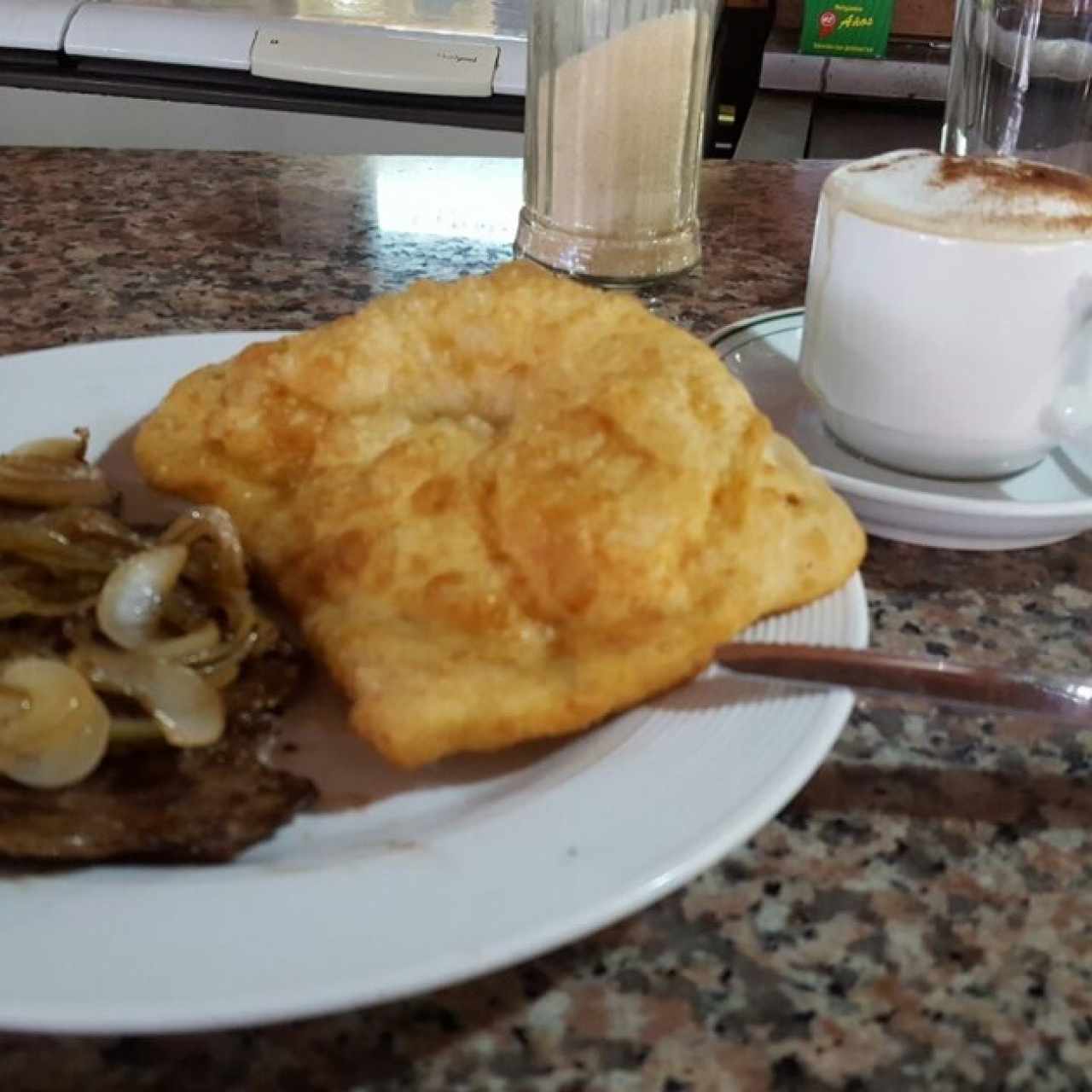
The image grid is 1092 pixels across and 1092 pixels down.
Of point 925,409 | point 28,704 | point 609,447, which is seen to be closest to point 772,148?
point 925,409

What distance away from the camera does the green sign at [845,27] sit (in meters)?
2.86

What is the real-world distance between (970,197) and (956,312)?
84 millimetres

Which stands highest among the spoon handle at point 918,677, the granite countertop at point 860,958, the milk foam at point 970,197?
the milk foam at point 970,197

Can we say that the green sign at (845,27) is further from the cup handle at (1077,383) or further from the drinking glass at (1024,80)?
the cup handle at (1077,383)

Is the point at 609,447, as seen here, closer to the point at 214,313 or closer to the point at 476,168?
the point at 214,313

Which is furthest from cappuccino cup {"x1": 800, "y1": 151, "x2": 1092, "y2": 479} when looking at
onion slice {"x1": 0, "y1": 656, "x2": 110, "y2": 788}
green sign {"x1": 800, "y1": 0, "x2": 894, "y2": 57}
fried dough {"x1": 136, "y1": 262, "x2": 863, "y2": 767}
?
green sign {"x1": 800, "y1": 0, "x2": 894, "y2": 57}

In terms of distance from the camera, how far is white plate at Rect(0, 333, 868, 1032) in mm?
400

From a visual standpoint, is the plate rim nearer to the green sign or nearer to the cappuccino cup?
the cappuccino cup

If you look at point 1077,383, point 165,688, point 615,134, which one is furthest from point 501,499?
point 615,134

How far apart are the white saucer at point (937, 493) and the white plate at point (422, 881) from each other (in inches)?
8.8

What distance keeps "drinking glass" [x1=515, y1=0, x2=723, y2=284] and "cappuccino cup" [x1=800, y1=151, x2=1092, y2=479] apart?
348mm

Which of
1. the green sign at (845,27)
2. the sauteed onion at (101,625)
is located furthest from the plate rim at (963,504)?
the green sign at (845,27)

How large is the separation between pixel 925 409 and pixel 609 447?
0.30 meters

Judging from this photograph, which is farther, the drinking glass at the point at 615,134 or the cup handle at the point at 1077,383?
the drinking glass at the point at 615,134
